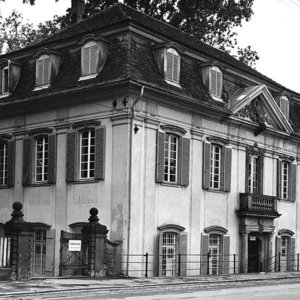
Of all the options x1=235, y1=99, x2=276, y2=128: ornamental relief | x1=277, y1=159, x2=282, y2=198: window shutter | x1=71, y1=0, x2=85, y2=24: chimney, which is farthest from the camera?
x1=71, y1=0, x2=85, y2=24: chimney

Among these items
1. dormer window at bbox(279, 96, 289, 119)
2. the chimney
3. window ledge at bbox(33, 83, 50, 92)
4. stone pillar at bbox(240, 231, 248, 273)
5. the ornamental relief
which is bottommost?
stone pillar at bbox(240, 231, 248, 273)

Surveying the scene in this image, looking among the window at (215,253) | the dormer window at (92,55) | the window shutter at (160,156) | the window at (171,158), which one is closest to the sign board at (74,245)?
the window shutter at (160,156)

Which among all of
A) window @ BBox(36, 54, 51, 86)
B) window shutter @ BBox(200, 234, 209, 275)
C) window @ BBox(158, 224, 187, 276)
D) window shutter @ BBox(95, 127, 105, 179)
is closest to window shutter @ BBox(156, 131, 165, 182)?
window @ BBox(158, 224, 187, 276)

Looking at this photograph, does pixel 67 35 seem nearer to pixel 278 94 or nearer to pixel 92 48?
pixel 92 48

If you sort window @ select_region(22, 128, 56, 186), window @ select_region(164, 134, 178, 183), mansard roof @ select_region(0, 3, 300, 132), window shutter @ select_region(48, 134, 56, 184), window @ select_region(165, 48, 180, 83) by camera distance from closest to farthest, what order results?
1. mansard roof @ select_region(0, 3, 300, 132)
2. window @ select_region(164, 134, 178, 183)
3. window @ select_region(165, 48, 180, 83)
4. window shutter @ select_region(48, 134, 56, 184)
5. window @ select_region(22, 128, 56, 186)

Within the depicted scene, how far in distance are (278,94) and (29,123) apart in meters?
12.5

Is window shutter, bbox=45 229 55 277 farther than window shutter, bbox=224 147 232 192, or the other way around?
window shutter, bbox=224 147 232 192

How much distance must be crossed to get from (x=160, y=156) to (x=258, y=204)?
697 cm

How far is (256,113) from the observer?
31.8 m

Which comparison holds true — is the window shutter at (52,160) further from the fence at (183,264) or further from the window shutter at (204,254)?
the window shutter at (204,254)

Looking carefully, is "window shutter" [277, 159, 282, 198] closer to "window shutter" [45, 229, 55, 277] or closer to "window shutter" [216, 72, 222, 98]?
"window shutter" [216, 72, 222, 98]

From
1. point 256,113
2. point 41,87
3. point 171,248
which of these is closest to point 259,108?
point 256,113

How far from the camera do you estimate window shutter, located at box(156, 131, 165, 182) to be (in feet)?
85.3

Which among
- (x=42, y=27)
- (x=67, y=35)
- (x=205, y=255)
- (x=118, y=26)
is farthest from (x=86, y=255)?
(x=42, y=27)
